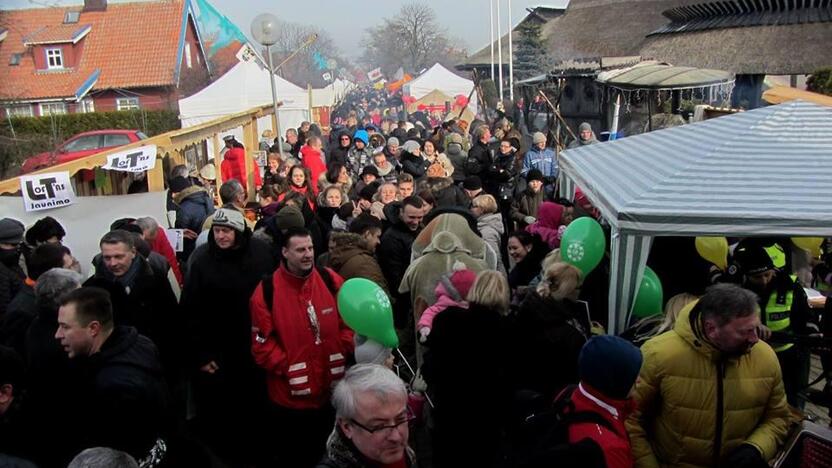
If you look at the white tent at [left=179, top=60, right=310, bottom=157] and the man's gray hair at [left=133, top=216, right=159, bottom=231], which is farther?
the white tent at [left=179, top=60, right=310, bottom=157]

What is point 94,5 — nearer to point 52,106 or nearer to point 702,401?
point 52,106

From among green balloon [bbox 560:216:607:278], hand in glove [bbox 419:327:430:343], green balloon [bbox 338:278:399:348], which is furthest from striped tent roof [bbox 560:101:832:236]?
green balloon [bbox 338:278:399:348]

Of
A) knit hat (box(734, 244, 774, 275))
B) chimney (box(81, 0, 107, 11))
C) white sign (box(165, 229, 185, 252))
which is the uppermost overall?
chimney (box(81, 0, 107, 11))

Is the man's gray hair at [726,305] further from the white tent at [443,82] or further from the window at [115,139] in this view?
the white tent at [443,82]

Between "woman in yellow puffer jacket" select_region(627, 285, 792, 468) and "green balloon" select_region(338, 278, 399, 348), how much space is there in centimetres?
146

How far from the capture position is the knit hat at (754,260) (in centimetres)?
443

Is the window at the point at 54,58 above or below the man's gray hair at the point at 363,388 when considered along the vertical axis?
above

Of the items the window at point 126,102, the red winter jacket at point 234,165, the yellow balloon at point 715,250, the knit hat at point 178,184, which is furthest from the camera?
the window at point 126,102

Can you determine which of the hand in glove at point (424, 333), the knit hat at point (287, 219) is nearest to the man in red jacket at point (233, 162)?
the knit hat at point (287, 219)

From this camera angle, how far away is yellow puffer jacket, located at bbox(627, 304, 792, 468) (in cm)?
314

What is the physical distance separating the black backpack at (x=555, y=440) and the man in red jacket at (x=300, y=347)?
1.58m

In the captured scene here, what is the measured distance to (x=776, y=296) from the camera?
174 inches

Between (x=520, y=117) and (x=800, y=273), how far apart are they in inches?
817

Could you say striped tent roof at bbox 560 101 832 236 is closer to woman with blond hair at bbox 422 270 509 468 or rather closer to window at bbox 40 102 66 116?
woman with blond hair at bbox 422 270 509 468
